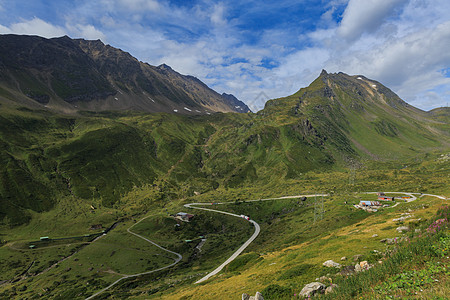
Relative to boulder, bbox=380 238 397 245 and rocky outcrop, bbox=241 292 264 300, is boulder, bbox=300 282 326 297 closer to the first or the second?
rocky outcrop, bbox=241 292 264 300

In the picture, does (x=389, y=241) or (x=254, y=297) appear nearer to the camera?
(x=254, y=297)

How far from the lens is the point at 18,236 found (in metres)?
200

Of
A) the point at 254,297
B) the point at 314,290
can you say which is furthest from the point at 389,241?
the point at 254,297

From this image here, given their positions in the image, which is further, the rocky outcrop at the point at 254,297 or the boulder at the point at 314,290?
the rocky outcrop at the point at 254,297

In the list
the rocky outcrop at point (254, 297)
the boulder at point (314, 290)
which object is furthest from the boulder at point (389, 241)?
the rocky outcrop at point (254, 297)

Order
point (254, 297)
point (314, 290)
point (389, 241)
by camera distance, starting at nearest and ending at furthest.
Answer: point (314, 290) < point (254, 297) < point (389, 241)

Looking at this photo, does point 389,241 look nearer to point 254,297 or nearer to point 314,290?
point 314,290

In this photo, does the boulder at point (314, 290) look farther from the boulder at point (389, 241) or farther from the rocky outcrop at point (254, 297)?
the boulder at point (389, 241)

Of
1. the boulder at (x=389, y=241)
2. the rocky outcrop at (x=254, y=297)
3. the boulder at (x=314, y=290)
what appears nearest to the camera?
the boulder at (x=314, y=290)

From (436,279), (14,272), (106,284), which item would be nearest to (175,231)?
(106,284)

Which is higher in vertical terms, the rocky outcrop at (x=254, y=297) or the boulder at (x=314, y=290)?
the boulder at (x=314, y=290)

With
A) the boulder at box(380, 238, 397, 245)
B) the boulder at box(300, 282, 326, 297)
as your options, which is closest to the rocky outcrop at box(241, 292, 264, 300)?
the boulder at box(300, 282, 326, 297)

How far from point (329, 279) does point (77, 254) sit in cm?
20606

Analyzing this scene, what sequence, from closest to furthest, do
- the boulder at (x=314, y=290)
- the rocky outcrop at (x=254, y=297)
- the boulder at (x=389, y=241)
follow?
the boulder at (x=314, y=290), the rocky outcrop at (x=254, y=297), the boulder at (x=389, y=241)
